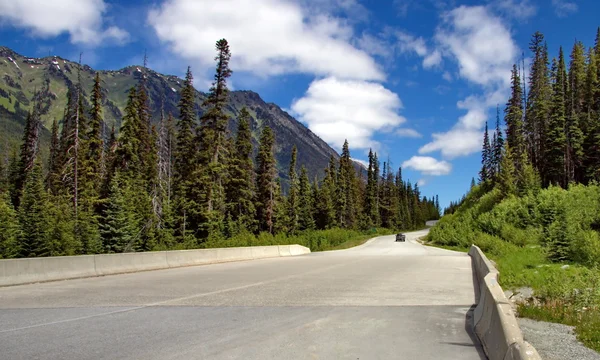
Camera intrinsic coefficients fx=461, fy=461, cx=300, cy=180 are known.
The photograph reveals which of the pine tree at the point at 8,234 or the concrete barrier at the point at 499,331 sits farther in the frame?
the pine tree at the point at 8,234

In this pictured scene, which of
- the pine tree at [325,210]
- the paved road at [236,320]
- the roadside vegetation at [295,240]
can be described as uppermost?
the pine tree at [325,210]

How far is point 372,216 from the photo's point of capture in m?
122

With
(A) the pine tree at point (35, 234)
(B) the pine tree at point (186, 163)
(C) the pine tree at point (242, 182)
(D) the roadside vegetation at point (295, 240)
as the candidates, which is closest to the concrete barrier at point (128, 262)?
(D) the roadside vegetation at point (295, 240)

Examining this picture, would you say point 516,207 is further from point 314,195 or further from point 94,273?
point 314,195

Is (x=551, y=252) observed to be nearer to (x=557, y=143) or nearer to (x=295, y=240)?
(x=295, y=240)

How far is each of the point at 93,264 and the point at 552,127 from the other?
67950 millimetres

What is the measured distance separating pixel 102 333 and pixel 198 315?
201 cm

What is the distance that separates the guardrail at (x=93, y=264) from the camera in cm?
1362

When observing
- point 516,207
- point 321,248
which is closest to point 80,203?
point 321,248

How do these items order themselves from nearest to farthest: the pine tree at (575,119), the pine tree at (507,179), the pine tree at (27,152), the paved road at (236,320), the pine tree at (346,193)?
the paved road at (236,320), the pine tree at (507,179), the pine tree at (27,152), the pine tree at (575,119), the pine tree at (346,193)

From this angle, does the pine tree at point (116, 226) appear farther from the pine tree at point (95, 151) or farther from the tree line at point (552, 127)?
the tree line at point (552, 127)

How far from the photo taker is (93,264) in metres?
16.2

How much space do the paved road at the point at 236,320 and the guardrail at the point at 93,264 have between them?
0.73m

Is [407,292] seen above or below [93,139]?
below
